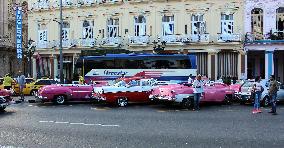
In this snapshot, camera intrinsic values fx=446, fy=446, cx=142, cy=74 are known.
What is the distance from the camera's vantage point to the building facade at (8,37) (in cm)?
5372

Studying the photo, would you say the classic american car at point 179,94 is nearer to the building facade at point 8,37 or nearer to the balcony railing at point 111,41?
the balcony railing at point 111,41

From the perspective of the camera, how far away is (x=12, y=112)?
742 inches

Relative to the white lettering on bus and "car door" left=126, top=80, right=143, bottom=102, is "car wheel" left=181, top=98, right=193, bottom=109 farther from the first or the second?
the white lettering on bus

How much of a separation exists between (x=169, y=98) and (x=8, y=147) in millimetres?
10612

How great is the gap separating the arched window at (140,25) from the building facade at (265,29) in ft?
29.0

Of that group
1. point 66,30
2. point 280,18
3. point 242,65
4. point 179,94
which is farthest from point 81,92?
point 66,30

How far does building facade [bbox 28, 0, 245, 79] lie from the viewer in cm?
3619

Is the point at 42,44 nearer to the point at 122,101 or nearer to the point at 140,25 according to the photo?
the point at 140,25

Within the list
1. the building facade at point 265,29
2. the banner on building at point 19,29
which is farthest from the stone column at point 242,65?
the banner on building at point 19,29

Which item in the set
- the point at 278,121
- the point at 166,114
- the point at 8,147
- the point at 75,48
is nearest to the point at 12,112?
the point at 166,114

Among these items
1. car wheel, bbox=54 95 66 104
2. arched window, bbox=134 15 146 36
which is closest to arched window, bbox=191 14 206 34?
arched window, bbox=134 15 146 36

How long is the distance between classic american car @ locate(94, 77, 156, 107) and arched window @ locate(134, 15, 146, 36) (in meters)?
17.0

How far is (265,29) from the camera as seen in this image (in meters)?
35.2

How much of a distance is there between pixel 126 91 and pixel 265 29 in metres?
17.6
